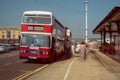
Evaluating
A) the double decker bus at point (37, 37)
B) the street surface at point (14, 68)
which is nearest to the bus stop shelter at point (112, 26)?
the double decker bus at point (37, 37)

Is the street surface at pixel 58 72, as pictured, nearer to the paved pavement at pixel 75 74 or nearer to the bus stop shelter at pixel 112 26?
the paved pavement at pixel 75 74

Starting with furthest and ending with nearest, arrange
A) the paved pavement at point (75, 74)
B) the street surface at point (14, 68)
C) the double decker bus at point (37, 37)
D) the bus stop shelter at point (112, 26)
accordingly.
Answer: the bus stop shelter at point (112, 26)
the double decker bus at point (37, 37)
the street surface at point (14, 68)
the paved pavement at point (75, 74)

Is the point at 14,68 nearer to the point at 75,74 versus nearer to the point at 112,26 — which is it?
the point at 75,74

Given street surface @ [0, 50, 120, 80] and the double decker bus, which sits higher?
the double decker bus

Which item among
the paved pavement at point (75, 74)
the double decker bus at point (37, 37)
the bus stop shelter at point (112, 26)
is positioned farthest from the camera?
the bus stop shelter at point (112, 26)

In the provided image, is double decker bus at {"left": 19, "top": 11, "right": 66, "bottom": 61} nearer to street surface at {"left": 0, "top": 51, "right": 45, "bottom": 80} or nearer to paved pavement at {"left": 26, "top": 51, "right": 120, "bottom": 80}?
street surface at {"left": 0, "top": 51, "right": 45, "bottom": 80}

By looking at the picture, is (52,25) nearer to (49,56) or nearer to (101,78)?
(49,56)

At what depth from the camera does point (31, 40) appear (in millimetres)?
27812

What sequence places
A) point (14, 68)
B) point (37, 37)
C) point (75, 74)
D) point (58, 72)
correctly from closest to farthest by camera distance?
point (75, 74)
point (58, 72)
point (14, 68)
point (37, 37)

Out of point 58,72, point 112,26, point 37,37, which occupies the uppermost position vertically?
point 112,26

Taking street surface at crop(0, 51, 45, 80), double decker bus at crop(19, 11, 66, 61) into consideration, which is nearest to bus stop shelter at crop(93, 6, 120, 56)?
double decker bus at crop(19, 11, 66, 61)

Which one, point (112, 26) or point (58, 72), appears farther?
point (112, 26)

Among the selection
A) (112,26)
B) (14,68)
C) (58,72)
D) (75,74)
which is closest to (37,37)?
(14,68)

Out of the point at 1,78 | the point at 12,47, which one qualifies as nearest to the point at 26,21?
the point at 1,78
